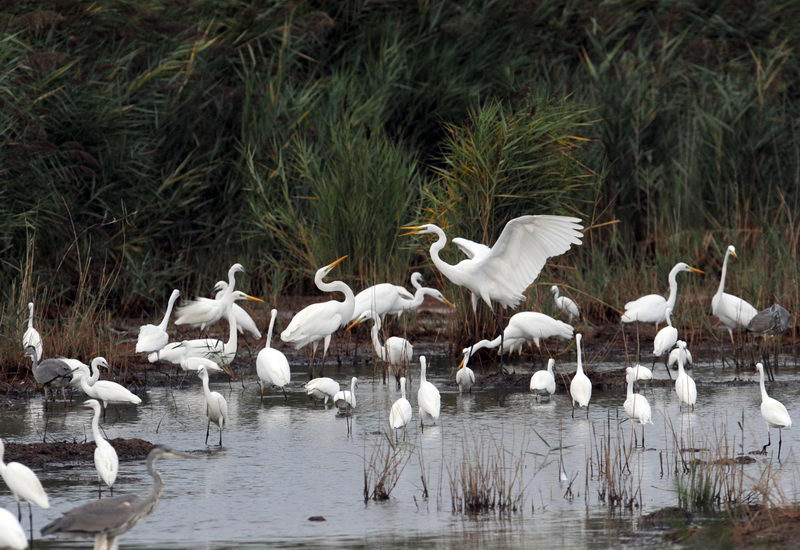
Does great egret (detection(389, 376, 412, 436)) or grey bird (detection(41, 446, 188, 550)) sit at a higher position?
great egret (detection(389, 376, 412, 436))

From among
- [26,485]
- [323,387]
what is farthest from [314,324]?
[26,485]

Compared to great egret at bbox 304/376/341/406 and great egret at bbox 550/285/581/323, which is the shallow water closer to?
great egret at bbox 304/376/341/406

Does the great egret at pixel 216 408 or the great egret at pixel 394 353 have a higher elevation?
the great egret at pixel 394 353

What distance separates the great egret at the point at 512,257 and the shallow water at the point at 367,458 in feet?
3.32

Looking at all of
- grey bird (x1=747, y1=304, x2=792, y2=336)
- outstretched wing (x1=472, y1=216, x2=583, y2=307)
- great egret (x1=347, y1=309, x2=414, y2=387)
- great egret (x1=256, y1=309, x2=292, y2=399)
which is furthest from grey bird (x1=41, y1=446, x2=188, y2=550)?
grey bird (x1=747, y1=304, x2=792, y2=336)

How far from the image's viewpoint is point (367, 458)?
8.96m

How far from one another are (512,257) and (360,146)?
4095mm

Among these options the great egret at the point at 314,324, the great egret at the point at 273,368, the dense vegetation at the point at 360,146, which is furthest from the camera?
the dense vegetation at the point at 360,146

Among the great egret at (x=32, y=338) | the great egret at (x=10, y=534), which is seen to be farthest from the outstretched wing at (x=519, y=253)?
the great egret at (x=10, y=534)

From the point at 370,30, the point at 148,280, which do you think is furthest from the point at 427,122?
the point at 148,280

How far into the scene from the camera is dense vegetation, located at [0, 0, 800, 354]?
48.7ft

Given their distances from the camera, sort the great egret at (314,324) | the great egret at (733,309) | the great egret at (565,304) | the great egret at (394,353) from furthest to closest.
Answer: the great egret at (565,304) < the great egret at (733,309) < the great egret at (314,324) < the great egret at (394,353)

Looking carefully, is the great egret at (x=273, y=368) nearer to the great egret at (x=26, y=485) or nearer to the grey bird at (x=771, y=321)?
the grey bird at (x=771, y=321)

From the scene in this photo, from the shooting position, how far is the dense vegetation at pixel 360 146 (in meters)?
14.8
